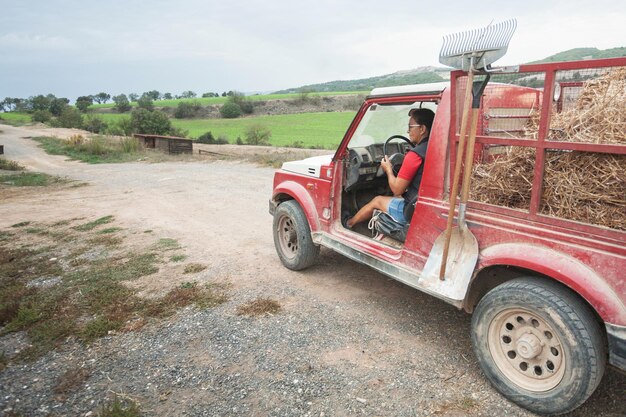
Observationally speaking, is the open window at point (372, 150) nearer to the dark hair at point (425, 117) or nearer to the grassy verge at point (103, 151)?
the dark hair at point (425, 117)

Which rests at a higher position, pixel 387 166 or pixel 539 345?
pixel 387 166

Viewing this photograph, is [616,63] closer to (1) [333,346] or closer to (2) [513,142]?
(2) [513,142]

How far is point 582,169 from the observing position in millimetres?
2350

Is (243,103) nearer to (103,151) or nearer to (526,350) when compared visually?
(103,151)

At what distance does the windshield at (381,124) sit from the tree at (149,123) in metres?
28.5

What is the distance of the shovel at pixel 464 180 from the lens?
8.25 ft

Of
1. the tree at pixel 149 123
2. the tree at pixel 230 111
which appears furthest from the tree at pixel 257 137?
the tree at pixel 230 111

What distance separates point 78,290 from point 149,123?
2776cm

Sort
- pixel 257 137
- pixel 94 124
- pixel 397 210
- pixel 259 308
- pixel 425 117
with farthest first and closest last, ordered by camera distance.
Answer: pixel 94 124 → pixel 257 137 → pixel 259 308 → pixel 397 210 → pixel 425 117

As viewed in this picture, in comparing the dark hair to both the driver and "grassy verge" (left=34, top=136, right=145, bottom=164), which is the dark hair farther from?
"grassy verge" (left=34, top=136, right=145, bottom=164)

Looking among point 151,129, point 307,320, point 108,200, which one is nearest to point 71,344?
point 307,320

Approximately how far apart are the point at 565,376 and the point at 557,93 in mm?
1977

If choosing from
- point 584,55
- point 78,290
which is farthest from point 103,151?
point 584,55

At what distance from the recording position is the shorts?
371 centimetres
